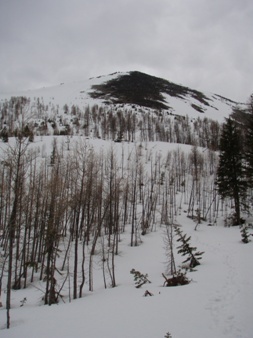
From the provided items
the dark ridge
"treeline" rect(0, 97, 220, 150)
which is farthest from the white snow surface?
the dark ridge

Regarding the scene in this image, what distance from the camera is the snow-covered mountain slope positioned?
12131cm

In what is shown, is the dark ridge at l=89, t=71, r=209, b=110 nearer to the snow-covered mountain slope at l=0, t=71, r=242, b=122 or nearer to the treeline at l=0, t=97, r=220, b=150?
the snow-covered mountain slope at l=0, t=71, r=242, b=122

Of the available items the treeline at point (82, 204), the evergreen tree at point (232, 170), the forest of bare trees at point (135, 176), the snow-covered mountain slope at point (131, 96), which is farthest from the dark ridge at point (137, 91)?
the evergreen tree at point (232, 170)

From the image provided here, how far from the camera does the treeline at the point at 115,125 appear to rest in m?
79.9

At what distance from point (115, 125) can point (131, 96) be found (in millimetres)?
54720

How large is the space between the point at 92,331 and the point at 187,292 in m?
5.18

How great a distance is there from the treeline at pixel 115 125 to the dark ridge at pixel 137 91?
1837 cm

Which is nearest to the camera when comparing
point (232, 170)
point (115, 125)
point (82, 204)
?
point (82, 204)

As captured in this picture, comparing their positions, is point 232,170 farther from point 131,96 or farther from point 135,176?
point 131,96

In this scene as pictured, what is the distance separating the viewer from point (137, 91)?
144 metres

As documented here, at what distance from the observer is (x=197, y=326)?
25.6 ft

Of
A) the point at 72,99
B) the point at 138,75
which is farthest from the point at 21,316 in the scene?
the point at 138,75

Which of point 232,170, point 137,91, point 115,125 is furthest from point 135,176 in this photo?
point 137,91

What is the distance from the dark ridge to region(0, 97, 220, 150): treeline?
1837cm
